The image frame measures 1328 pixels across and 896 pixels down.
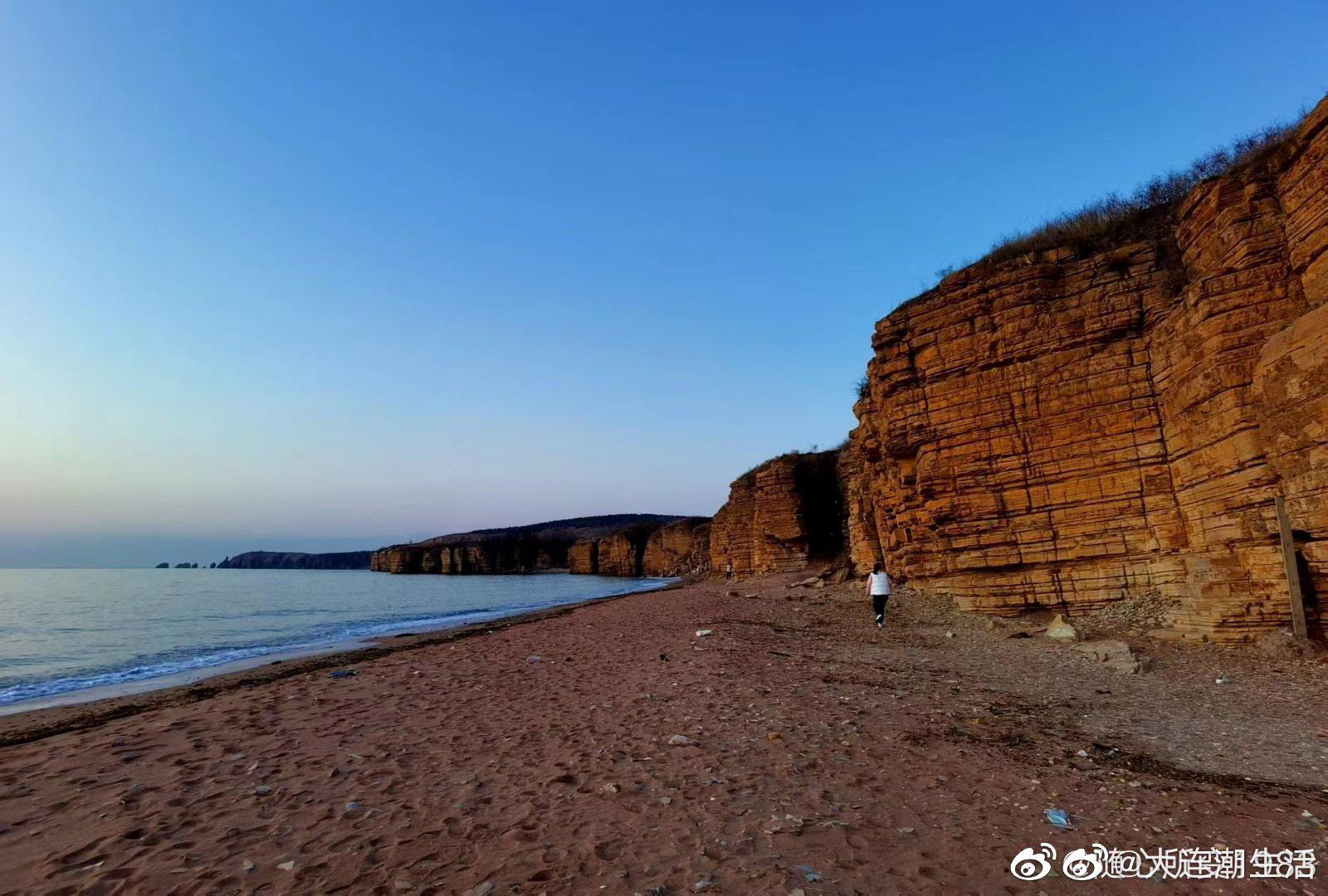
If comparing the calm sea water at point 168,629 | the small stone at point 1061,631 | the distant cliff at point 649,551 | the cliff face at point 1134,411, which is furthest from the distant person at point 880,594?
the distant cliff at point 649,551

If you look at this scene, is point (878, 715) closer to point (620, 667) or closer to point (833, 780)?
point (833, 780)

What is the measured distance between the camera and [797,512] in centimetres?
4456

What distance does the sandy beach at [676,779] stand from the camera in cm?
464

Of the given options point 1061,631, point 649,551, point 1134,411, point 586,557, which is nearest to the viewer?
point 1061,631

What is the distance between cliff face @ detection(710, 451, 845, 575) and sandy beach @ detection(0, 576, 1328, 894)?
106ft

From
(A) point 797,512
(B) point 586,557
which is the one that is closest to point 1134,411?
(A) point 797,512

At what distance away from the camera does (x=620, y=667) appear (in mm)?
13258

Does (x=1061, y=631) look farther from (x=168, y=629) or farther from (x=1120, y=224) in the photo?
(x=168, y=629)

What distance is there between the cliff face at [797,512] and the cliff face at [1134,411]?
22222 millimetres

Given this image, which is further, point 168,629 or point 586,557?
point 586,557

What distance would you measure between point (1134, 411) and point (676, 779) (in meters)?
14.7

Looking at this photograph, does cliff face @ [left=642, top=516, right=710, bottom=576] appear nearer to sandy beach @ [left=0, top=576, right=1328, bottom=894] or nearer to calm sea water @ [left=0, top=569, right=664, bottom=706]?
calm sea water @ [left=0, top=569, right=664, bottom=706]

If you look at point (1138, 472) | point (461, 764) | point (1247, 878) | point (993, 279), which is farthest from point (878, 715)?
point (993, 279)

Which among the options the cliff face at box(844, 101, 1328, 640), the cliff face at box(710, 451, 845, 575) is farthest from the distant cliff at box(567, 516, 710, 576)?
the cliff face at box(844, 101, 1328, 640)
